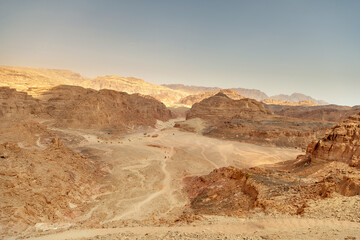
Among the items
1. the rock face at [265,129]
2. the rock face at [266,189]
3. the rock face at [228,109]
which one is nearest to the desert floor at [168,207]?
the rock face at [266,189]

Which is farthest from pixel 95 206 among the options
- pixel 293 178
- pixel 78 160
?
pixel 293 178

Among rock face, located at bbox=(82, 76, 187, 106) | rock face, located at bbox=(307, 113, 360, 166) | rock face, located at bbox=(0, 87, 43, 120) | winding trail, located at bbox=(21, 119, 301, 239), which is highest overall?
rock face, located at bbox=(82, 76, 187, 106)

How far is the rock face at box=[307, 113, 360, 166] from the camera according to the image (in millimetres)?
15164

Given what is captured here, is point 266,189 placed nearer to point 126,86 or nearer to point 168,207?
point 168,207

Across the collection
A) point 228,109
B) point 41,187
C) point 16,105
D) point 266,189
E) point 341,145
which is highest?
point 228,109

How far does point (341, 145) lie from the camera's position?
51.5ft

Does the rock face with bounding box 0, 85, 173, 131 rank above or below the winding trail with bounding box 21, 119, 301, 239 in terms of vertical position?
above

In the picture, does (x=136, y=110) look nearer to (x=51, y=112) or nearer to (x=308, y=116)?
(x=51, y=112)

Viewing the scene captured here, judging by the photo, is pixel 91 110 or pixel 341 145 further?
pixel 91 110

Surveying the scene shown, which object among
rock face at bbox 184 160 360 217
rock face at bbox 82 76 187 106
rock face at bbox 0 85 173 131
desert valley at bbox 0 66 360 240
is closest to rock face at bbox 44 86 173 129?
rock face at bbox 0 85 173 131

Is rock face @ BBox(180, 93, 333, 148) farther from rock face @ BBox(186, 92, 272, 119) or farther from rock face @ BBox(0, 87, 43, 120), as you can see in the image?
rock face @ BBox(0, 87, 43, 120)

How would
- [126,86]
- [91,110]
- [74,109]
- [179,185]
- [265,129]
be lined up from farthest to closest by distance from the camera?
[126,86]
[91,110]
[74,109]
[265,129]
[179,185]

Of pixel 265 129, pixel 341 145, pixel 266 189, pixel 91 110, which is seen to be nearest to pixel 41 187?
pixel 266 189

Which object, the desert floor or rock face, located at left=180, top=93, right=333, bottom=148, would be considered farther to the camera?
rock face, located at left=180, top=93, right=333, bottom=148
